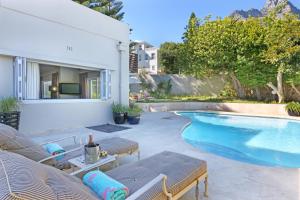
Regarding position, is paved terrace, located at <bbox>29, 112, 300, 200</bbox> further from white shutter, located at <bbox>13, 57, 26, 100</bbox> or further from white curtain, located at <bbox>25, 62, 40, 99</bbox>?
white curtain, located at <bbox>25, 62, 40, 99</bbox>

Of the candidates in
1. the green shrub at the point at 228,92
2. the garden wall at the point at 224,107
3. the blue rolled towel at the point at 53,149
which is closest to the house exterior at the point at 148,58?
the green shrub at the point at 228,92

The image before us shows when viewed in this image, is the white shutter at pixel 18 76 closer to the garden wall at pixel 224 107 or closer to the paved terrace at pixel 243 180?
the paved terrace at pixel 243 180

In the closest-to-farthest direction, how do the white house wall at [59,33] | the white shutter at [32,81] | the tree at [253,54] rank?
1. the white house wall at [59,33]
2. the white shutter at [32,81]
3. the tree at [253,54]

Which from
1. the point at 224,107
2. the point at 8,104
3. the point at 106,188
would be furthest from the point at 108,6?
the point at 106,188

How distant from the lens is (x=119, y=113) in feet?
26.9

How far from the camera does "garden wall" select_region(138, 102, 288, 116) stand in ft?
40.3

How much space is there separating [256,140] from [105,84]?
5893 mm

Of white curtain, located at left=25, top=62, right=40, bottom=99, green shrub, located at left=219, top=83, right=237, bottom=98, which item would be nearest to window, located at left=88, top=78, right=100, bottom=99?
white curtain, located at left=25, top=62, right=40, bottom=99

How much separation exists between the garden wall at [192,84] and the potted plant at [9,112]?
44.5ft

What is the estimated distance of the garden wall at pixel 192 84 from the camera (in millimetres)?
16844

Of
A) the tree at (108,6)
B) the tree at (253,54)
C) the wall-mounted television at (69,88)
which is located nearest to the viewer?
the wall-mounted television at (69,88)

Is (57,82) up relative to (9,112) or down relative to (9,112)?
up

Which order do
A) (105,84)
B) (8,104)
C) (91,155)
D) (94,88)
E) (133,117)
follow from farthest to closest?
1. (94,88)
2. (105,84)
3. (133,117)
4. (8,104)
5. (91,155)

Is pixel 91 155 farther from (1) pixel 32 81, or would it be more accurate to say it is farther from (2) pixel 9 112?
(1) pixel 32 81
